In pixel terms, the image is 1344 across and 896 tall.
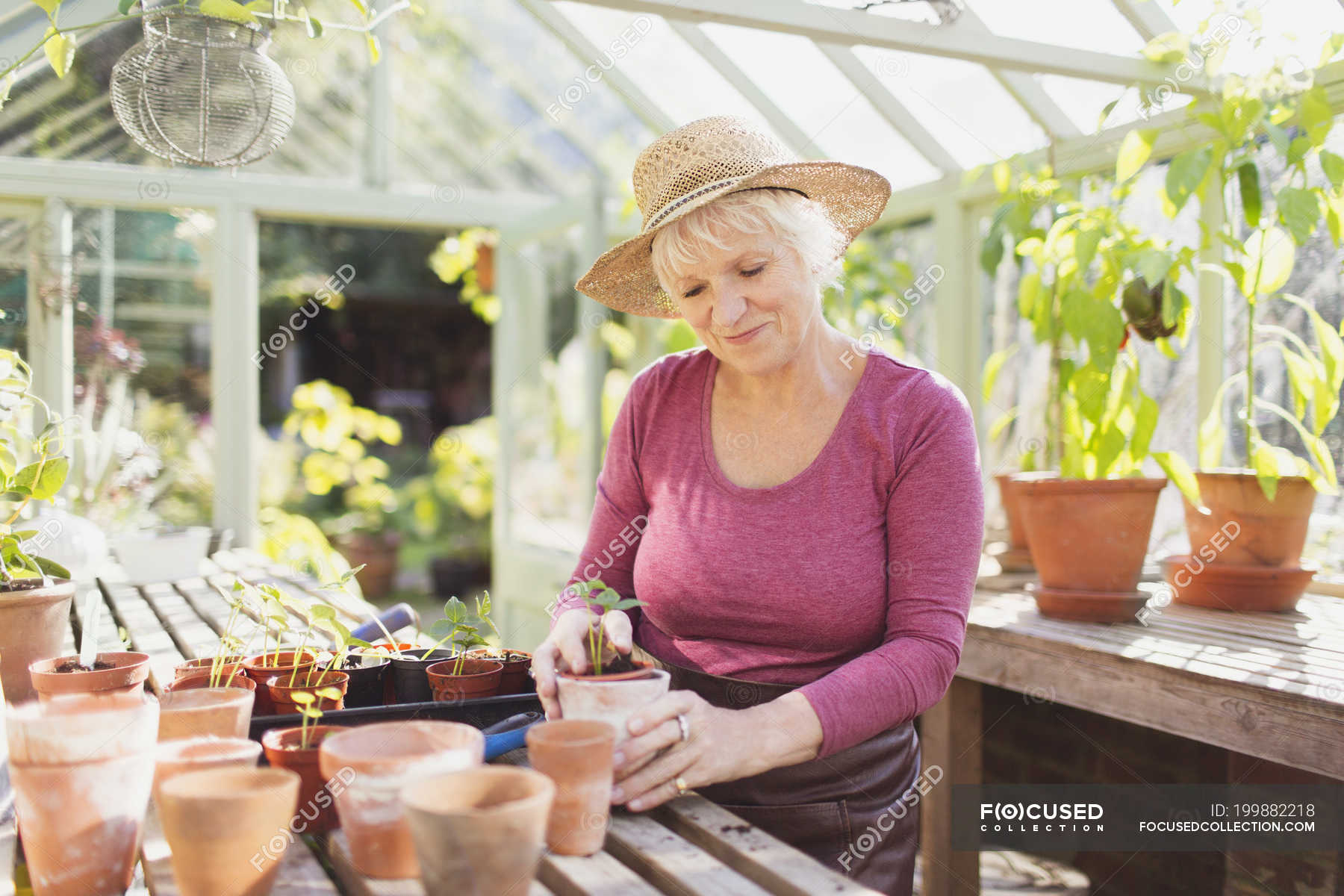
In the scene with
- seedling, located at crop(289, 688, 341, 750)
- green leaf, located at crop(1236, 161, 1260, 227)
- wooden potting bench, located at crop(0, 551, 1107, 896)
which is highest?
green leaf, located at crop(1236, 161, 1260, 227)

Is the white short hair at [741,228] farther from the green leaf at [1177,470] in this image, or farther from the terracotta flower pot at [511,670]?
the green leaf at [1177,470]

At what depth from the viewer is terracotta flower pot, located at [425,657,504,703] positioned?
1.15 metres

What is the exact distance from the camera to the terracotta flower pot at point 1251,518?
7.06 feet

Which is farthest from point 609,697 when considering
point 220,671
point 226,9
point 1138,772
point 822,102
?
point 822,102

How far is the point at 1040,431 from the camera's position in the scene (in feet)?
10.5

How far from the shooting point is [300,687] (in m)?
1.08

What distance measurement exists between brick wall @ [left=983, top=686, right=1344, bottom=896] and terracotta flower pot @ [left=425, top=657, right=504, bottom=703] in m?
1.88

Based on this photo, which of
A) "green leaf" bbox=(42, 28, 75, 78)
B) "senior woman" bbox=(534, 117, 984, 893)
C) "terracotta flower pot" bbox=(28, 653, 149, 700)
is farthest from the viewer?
"green leaf" bbox=(42, 28, 75, 78)

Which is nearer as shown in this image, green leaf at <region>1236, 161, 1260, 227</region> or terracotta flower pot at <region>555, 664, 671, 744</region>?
terracotta flower pot at <region>555, 664, 671, 744</region>

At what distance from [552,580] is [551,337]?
113cm

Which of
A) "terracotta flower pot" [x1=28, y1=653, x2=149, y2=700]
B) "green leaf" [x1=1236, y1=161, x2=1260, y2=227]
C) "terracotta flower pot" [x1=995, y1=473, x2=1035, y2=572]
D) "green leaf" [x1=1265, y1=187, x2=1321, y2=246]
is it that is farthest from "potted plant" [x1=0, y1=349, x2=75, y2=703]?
"terracotta flower pot" [x1=995, y1=473, x2=1035, y2=572]

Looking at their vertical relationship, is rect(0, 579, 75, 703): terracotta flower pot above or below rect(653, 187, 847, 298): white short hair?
below

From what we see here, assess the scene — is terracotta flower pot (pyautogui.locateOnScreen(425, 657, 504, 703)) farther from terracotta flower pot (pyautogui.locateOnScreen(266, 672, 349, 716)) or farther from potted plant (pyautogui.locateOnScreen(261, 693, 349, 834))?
potted plant (pyautogui.locateOnScreen(261, 693, 349, 834))

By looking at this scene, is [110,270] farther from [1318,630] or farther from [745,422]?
[1318,630]
